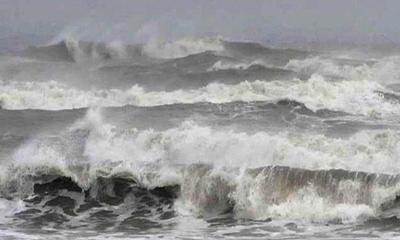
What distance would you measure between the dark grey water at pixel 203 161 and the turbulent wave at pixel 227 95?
4 cm

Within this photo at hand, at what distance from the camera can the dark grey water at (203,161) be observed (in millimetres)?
9492

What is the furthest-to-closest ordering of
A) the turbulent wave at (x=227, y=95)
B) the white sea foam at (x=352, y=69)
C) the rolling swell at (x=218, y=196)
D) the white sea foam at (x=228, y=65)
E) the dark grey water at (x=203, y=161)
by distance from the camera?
the white sea foam at (x=228, y=65)
the white sea foam at (x=352, y=69)
the turbulent wave at (x=227, y=95)
the rolling swell at (x=218, y=196)
the dark grey water at (x=203, y=161)

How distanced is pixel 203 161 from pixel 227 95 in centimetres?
696

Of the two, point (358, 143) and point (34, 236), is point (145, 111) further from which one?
point (34, 236)

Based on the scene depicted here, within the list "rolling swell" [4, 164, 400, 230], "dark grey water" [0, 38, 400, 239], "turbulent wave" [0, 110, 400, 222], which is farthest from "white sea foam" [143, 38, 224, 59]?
"rolling swell" [4, 164, 400, 230]

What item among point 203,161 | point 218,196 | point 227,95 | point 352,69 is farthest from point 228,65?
point 218,196

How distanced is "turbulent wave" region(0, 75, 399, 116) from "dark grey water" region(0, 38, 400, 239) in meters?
0.04

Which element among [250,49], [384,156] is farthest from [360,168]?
[250,49]

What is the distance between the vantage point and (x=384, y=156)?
11.5 meters

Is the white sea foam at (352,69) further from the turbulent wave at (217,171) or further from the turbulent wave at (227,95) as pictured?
the turbulent wave at (217,171)

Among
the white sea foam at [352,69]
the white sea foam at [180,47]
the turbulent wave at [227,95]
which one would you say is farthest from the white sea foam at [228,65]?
the white sea foam at [180,47]

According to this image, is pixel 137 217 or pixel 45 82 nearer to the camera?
pixel 137 217

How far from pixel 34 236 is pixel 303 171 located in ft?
12.6

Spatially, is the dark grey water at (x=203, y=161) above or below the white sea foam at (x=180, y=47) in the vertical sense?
below
